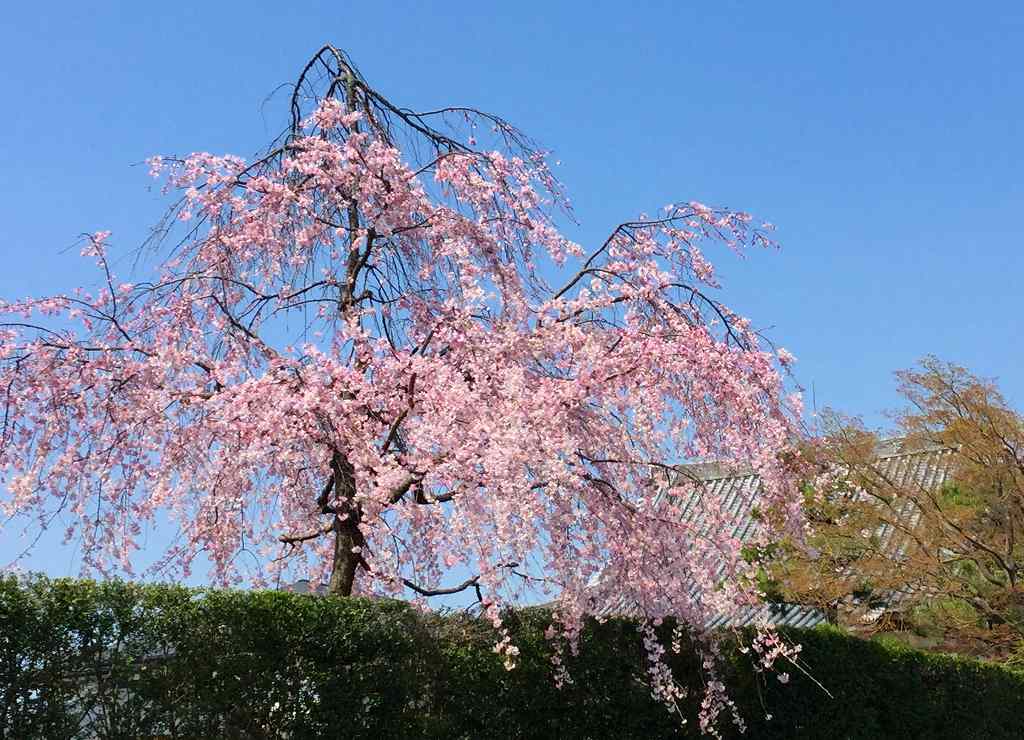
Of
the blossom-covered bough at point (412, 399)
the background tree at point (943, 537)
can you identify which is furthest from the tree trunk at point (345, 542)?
the background tree at point (943, 537)

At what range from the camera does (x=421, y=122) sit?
9039 millimetres

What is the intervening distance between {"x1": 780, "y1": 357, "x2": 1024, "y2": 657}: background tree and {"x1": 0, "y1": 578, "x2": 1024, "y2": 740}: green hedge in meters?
5.80

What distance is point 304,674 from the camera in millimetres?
6586

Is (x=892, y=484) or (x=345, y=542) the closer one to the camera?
(x=345, y=542)

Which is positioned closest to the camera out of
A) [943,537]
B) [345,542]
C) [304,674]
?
[304,674]

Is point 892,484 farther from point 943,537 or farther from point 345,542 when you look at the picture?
point 345,542

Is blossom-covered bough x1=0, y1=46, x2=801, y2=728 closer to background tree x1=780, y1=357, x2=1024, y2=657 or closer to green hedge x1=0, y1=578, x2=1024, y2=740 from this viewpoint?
green hedge x1=0, y1=578, x2=1024, y2=740

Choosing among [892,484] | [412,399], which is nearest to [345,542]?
[412,399]

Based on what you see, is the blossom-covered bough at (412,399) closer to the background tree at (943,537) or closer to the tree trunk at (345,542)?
the tree trunk at (345,542)

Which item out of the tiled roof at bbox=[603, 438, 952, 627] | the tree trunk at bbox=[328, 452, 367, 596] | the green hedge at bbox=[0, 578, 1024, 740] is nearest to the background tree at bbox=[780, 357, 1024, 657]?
the tiled roof at bbox=[603, 438, 952, 627]

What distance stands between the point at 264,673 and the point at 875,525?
36.4 feet

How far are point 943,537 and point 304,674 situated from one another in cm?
1113

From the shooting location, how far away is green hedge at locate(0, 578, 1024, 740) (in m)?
5.80

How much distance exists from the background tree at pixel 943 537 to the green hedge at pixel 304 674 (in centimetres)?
580
